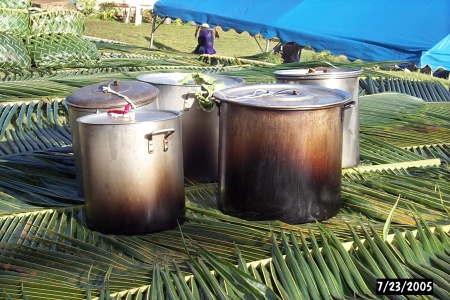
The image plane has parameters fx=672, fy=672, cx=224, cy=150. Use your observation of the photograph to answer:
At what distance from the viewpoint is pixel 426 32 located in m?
8.67

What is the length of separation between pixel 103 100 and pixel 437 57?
6.80 meters

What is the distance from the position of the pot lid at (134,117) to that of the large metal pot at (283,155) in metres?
0.20

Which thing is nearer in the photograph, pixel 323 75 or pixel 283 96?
Result: pixel 283 96

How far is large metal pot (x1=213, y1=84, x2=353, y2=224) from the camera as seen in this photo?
2088 millimetres

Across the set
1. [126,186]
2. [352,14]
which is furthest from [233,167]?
[352,14]

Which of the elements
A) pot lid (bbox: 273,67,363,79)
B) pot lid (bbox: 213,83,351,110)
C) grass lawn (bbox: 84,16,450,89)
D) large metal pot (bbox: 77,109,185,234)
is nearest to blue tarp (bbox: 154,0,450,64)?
grass lawn (bbox: 84,16,450,89)

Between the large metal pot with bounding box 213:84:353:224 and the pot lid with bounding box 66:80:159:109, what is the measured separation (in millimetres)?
329

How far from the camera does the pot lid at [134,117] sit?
81.4 inches

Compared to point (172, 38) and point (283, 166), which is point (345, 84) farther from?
point (172, 38)

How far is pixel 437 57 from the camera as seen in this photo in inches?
328

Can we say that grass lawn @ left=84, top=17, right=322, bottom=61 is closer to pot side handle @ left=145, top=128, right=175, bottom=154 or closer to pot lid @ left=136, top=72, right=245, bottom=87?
pot lid @ left=136, top=72, right=245, bottom=87

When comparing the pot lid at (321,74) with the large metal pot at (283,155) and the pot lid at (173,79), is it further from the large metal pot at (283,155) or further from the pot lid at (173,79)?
the large metal pot at (283,155)

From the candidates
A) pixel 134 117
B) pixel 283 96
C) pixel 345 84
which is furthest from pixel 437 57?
pixel 134 117

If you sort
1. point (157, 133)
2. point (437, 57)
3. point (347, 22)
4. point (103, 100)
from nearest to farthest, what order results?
1. point (157, 133)
2. point (103, 100)
3. point (437, 57)
4. point (347, 22)
